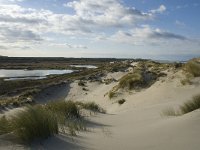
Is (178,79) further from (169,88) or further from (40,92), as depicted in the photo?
(40,92)

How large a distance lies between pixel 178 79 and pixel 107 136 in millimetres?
14792

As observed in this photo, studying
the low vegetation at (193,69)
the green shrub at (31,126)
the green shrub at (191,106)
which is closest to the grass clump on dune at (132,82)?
→ the low vegetation at (193,69)

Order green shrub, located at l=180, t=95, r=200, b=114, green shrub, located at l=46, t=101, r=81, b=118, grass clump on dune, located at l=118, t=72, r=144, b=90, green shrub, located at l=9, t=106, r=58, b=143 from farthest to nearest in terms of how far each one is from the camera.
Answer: grass clump on dune, located at l=118, t=72, r=144, b=90
green shrub, located at l=46, t=101, r=81, b=118
green shrub, located at l=180, t=95, r=200, b=114
green shrub, located at l=9, t=106, r=58, b=143

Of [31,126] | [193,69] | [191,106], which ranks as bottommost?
[191,106]

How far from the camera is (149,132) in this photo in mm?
7246

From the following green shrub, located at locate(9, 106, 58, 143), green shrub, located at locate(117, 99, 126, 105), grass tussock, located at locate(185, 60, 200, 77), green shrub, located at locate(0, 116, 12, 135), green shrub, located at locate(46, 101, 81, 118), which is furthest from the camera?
green shrub, located at locate(117, 99, 126, 105)

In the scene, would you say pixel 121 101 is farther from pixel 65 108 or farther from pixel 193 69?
pixel 65 108

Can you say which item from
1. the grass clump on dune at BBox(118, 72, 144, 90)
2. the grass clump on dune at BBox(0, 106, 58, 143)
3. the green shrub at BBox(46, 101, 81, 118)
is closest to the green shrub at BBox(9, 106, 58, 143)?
the grass clump on dune at BBox(0, 106, 58, 143)

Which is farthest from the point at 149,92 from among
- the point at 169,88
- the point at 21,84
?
the point at 21,84

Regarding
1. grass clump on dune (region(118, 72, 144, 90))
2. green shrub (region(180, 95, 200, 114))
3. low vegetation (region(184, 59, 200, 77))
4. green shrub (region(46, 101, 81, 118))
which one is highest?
low vegetation (region(184, 59, 200, 77))

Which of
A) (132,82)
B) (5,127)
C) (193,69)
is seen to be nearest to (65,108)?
(5,127)

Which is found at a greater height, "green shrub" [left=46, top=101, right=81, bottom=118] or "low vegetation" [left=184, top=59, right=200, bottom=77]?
"low vegetation" [left=184, top=59, right=200, bottom=77]

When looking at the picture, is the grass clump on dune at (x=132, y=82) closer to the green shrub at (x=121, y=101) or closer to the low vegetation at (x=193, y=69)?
the green shrub at (x=121, y=101)

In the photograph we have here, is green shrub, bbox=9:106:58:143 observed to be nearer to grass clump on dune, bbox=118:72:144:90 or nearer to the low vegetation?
the low vegetation
